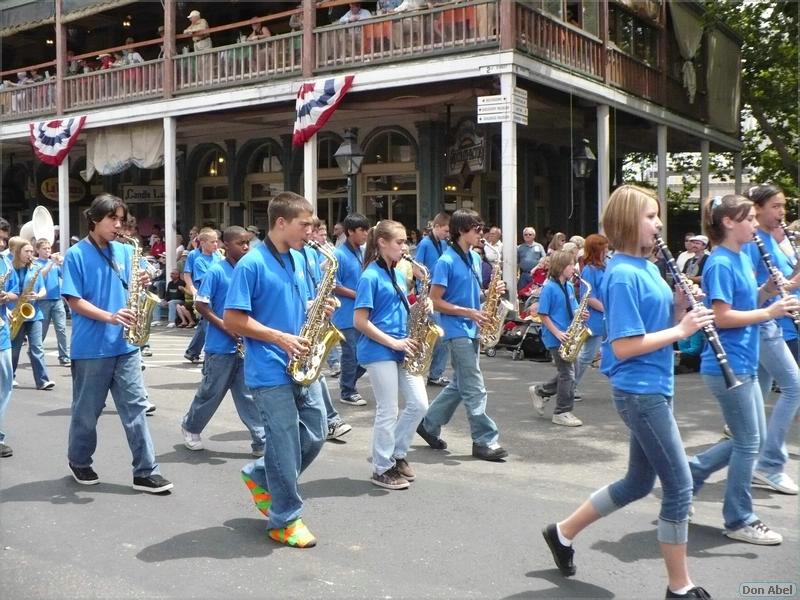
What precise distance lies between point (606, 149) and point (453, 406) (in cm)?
1165

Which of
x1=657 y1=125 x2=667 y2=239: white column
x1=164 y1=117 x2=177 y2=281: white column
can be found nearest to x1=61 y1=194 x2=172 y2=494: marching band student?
x1=164 y1=117 x2=177 y2=281: white column

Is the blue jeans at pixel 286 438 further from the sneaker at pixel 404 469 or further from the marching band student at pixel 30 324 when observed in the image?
the marching band student at pixel 30 324

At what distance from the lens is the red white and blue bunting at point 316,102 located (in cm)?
1598

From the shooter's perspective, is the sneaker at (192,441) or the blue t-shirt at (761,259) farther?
the sneaker at (192,441)

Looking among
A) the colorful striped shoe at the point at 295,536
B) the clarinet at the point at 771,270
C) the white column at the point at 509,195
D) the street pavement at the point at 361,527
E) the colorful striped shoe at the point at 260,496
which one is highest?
the white column at the point at 509,195

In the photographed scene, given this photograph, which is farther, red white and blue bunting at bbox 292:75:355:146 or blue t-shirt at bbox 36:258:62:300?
red white and blue bunting at bbox 292:75:355:146

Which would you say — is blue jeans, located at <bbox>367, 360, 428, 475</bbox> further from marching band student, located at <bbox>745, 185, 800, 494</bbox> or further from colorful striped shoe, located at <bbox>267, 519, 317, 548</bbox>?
marching band student, located at <bbox>745, 185, 800, 494</bbox>

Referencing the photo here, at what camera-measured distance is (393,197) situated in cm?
2052

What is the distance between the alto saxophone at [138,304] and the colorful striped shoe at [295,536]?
1871 mm

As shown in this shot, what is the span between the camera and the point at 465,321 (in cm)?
673

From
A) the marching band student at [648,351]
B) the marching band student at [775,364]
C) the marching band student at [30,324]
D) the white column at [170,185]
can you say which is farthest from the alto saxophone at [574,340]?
the white column at [170,185]

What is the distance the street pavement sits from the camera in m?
4.30

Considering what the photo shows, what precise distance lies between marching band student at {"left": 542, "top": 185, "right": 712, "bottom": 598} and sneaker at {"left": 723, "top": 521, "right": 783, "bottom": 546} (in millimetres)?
1163

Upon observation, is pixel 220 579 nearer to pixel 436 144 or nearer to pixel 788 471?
pixel 788 471
